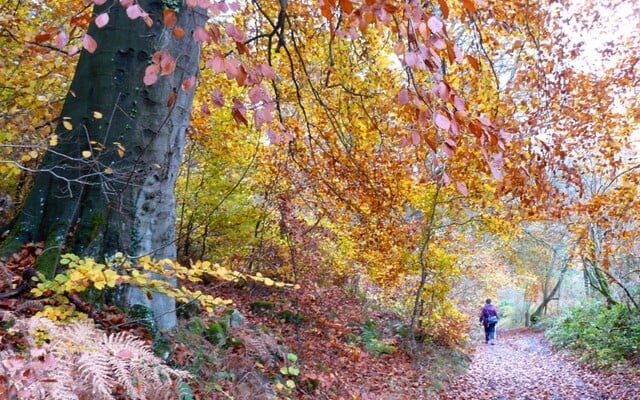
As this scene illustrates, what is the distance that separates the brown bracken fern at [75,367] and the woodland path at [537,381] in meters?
7.72

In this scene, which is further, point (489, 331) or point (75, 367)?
point (489, 331)

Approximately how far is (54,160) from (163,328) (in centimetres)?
160

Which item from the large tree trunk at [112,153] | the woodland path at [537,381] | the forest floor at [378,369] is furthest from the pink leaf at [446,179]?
the woodland path at [537,381]

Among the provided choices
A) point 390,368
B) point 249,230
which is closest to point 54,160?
point 249,230

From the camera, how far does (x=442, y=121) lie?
2023 millimetres

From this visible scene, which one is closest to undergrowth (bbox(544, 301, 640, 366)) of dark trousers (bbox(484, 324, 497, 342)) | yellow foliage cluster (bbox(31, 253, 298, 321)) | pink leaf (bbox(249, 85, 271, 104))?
dark trousers (bbox(484, 324, 497, 342))

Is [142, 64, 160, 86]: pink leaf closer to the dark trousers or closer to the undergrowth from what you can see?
the undergrowth

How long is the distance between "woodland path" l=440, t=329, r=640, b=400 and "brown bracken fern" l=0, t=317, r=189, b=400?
304 inches

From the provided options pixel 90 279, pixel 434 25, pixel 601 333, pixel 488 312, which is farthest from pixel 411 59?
pixel 488 312

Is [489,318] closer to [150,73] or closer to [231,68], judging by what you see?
[231,68]

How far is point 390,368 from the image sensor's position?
9734mm

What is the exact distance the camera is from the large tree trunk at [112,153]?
3570 mm

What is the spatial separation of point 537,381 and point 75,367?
1181 cm

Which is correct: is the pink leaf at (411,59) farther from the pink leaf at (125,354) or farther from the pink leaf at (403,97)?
the pink leaf at (125,354)
